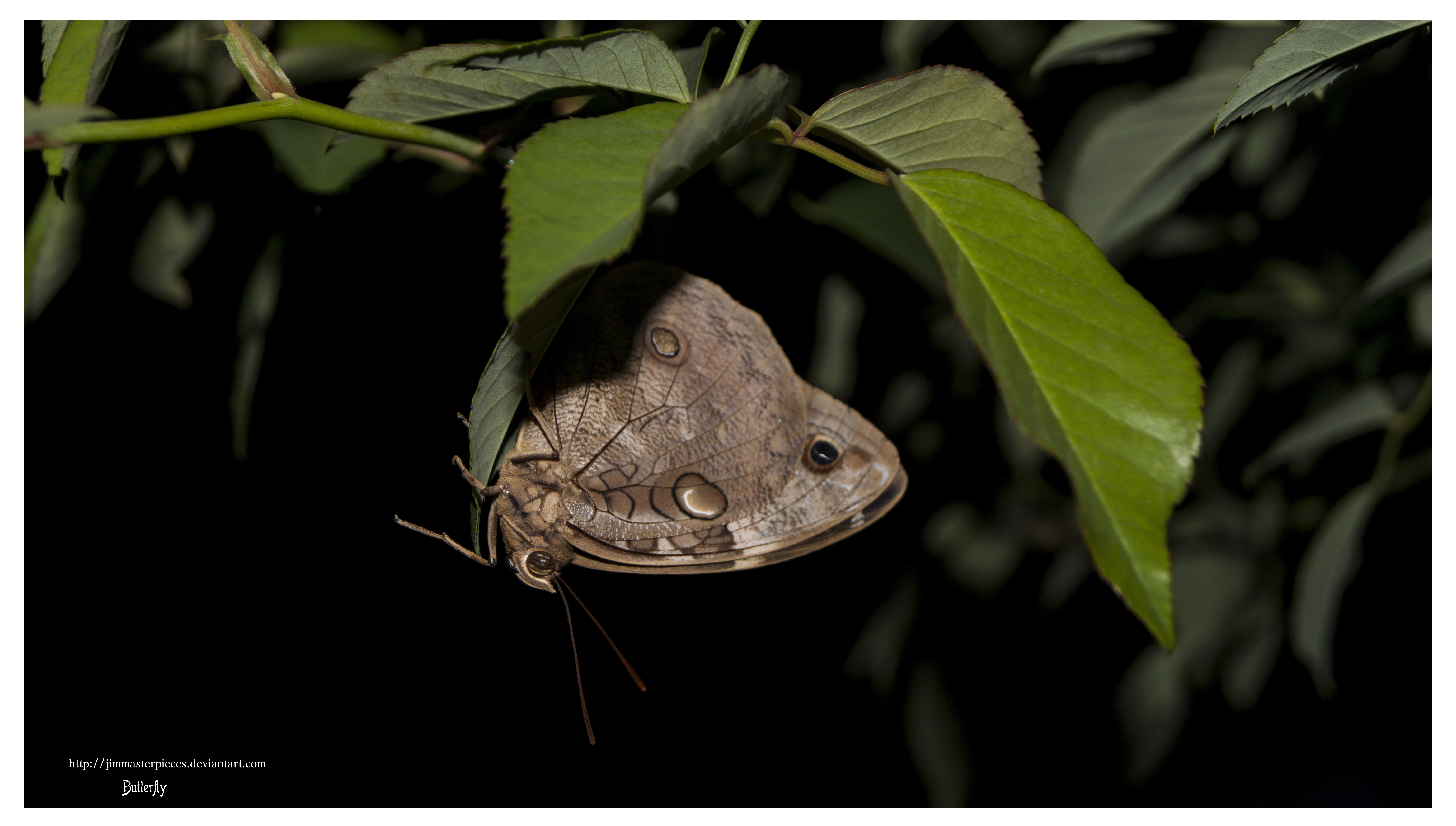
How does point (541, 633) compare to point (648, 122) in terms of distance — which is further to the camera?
point (541, 633)

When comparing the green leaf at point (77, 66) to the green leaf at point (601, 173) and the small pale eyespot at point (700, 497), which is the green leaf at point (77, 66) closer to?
the green leaf at point (601, 173)

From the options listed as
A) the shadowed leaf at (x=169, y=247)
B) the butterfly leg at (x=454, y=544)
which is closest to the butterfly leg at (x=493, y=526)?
the butterfly leg at (x=454, y=544)

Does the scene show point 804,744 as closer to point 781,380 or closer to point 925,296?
point 925,296

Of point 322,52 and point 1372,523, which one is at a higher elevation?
point 322,52

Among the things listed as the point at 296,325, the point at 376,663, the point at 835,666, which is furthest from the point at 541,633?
the point at 296,325

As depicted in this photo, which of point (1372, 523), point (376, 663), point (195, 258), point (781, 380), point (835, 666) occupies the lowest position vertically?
point (835, 666)

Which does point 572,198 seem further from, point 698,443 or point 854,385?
point 854,385

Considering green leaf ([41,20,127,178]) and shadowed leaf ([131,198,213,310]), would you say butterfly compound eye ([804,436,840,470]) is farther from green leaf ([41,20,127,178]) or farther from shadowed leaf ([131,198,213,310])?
shadowed leaf ([131,198,213,310])

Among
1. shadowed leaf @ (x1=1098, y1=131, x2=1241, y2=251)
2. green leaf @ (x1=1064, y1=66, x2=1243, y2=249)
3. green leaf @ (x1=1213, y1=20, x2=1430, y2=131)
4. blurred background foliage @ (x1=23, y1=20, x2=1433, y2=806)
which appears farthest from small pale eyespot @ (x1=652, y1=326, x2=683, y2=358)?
shadowed leaf @ (x1=1098, y1=131, x2=1241, y2=251)
